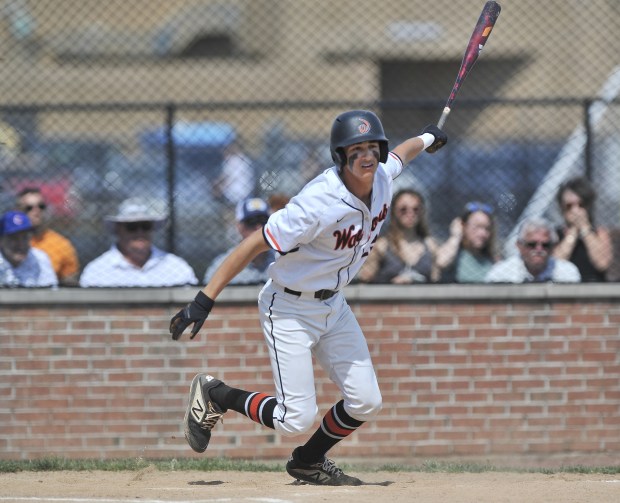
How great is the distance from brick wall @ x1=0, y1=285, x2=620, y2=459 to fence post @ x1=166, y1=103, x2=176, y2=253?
514 millimetres

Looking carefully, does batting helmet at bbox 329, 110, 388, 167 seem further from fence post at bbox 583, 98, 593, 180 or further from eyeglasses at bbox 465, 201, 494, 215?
fence post at bbox 583, 98, 593, 180

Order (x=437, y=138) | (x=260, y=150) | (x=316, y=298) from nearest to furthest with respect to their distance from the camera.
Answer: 1. (x=316, y=298)
2. (x=437, y=138)
3. (x=260, y=150)

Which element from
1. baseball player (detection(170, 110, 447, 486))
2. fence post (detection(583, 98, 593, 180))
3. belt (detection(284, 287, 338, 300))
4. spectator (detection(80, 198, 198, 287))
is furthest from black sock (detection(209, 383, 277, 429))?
fence post (detection(583, 98, 593, 180))

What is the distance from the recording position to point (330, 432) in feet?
19.8

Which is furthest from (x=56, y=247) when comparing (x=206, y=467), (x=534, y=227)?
(x=534, y=227)

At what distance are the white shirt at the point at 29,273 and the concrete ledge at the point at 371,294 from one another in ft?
0.54

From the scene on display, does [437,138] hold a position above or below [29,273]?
above

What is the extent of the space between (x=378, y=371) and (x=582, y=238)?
1806 millimetres

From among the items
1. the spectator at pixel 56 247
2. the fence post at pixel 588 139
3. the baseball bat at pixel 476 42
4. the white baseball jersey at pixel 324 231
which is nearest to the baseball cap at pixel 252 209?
the spectator at pixel 56 247

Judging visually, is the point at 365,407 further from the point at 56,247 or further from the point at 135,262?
the point at 56,247

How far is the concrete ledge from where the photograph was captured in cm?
771

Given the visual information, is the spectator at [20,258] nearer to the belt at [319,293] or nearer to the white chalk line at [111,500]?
the white chalk line at [111,500]

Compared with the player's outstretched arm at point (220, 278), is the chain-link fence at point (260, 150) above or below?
above

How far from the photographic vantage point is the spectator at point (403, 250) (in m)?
7.98
